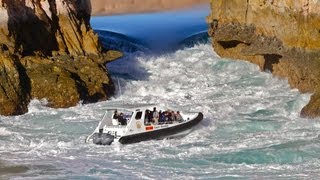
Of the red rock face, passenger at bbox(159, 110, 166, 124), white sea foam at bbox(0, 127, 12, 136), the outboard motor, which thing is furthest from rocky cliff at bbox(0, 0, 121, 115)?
the outboard motor

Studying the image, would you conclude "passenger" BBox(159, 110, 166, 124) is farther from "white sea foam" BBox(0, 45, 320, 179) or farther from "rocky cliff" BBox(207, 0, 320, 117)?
"rocky cliff" BBox(207, 0, 320, 117)

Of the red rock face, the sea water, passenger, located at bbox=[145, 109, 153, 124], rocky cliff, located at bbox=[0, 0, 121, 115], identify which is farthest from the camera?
the red rock face

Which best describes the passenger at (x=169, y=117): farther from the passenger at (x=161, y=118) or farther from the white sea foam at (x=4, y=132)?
the white sea foam at (x=4, y=132)

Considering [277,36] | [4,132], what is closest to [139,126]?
[4,132]

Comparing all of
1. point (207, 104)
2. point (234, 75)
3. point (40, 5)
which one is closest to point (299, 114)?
point (207, 104)

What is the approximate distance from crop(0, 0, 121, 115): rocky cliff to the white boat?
7702 mm

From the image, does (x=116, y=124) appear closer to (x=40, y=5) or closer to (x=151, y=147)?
(x=151, y=147)

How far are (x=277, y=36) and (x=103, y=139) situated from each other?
1602 cm

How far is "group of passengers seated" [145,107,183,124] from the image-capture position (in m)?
29.2

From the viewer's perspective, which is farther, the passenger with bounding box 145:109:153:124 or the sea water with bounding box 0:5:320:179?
the passenger with bounding box 145:109:153:124

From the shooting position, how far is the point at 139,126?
28.5 metres

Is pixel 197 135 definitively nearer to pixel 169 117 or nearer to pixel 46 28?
pixel 169 117

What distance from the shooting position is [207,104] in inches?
1421

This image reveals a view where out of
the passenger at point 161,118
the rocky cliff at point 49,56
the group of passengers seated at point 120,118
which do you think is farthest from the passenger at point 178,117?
the rocky cliff at point 49,56
